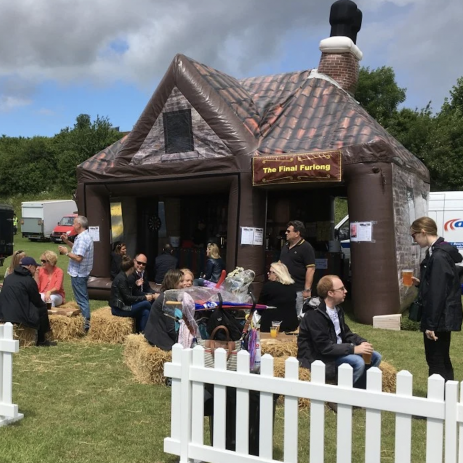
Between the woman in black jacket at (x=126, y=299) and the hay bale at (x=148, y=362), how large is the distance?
161cm

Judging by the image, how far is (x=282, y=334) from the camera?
21.1ft

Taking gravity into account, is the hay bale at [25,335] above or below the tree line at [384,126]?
below

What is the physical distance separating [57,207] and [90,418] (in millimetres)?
30390

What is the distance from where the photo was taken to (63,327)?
7.75 meters

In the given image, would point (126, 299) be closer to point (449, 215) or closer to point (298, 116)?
point (298, 116)

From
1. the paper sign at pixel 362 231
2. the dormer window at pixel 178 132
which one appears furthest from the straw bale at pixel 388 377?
the dormer window at pixel 178 132

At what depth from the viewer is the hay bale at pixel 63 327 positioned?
25.4 feet

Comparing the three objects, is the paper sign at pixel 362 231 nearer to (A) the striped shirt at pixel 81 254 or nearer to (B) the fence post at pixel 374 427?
(A) the striped shirt at pixel 81 254

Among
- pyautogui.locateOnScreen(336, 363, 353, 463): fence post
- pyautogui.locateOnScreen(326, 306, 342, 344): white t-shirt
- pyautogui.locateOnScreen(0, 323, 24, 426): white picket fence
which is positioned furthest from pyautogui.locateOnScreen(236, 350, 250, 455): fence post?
pyautogui.locateOnScreen(0, 323, 24, 426): white picket fence

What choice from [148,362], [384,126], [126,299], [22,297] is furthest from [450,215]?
[384,126]

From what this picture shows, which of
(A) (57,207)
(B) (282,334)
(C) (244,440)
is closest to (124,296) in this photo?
(B) (282,334)

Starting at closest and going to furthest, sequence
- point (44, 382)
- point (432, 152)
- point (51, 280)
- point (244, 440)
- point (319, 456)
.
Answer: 1. point (319, 456)
2. point (244, 440)
3. point (44, 382)
4. point (51, 280)
5. point (432, 152)

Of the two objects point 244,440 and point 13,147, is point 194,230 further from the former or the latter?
point 13,147

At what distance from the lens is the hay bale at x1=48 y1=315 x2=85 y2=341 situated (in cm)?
775
